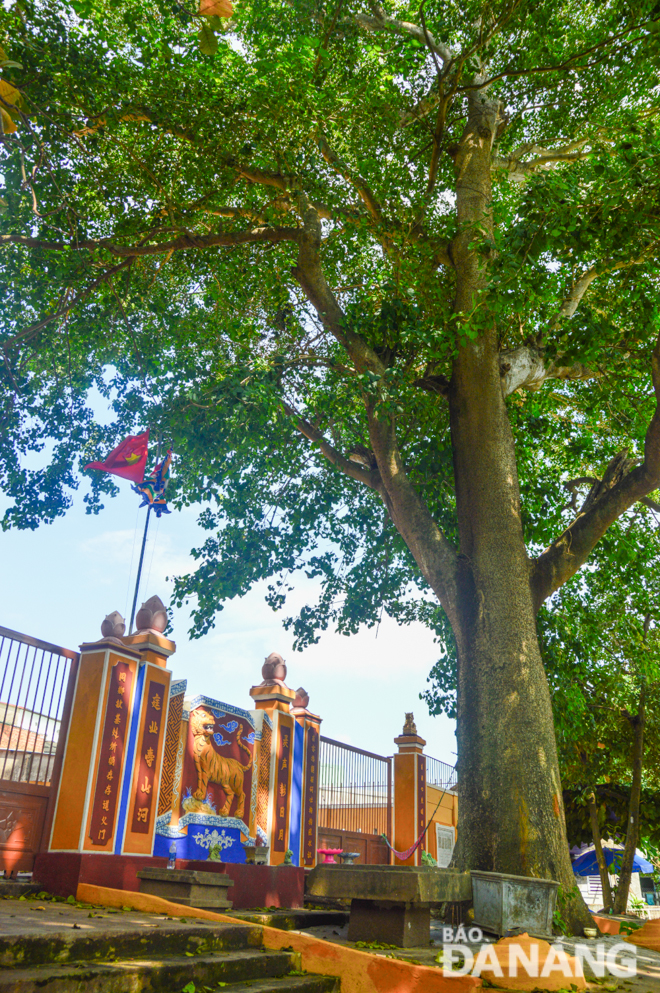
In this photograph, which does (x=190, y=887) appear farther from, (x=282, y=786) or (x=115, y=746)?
(x=282, y=786)

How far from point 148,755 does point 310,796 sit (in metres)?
4.18

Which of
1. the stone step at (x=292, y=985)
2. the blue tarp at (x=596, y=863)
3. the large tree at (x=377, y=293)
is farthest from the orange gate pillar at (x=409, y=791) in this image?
the stone step at (x=292, y=985)

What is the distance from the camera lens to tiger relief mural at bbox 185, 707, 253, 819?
8828mm

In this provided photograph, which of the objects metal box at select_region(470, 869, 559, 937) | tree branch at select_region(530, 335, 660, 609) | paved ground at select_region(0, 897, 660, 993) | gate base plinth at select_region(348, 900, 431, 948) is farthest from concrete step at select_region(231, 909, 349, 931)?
tree branch at select_region(530, 335, 660, 609)

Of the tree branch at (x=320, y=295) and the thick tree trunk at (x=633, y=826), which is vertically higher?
the tree branch at (x=320, y=295)

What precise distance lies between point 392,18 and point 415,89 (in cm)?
178

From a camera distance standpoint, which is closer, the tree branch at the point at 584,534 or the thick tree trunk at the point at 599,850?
the tree branch at the point at 584,534

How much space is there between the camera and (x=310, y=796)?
36.7 feet

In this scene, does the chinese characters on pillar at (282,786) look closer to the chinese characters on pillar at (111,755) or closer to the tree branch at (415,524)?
the chinese characters on pillar at (111,755)

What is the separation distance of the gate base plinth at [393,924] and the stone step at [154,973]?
2.71 feet

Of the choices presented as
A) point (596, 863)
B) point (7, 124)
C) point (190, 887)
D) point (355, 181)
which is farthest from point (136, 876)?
point (596, 863)

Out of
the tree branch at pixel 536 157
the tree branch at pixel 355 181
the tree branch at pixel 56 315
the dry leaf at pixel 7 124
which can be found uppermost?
the tree branch at pixel 536 157

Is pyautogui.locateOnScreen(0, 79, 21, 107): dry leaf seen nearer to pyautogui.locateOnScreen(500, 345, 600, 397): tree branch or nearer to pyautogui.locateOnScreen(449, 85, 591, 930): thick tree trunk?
pyautogui.locateOnScreen(449, 85, 591, 930): thick tree trunk

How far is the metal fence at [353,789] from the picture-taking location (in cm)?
1231
